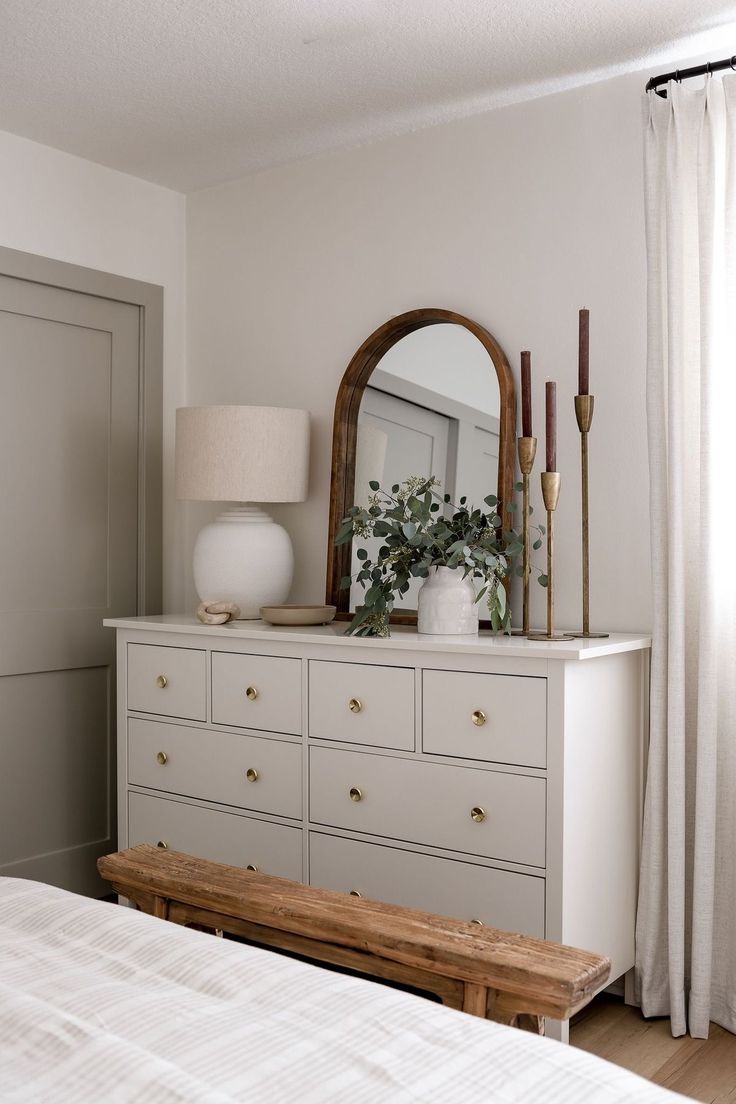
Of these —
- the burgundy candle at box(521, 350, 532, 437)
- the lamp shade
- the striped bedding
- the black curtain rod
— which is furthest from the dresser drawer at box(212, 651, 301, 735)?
the black curtain rod

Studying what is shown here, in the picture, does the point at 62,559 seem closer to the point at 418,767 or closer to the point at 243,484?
the point at 243,484

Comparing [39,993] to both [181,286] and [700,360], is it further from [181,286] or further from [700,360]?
[181,286]

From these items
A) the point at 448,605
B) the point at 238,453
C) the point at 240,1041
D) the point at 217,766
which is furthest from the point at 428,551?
the point at 240,1041

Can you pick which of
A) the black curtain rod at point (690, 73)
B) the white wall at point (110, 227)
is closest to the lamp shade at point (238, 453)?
the white wall at point (110, 227)

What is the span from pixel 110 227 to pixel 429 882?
241 cm

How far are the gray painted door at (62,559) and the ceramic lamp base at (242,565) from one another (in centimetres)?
51

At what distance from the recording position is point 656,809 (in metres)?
2.53

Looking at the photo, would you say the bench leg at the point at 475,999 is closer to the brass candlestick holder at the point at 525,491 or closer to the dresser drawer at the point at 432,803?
the dresser drawer at the point at 432,803

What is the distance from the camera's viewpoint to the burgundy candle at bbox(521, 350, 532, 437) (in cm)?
273

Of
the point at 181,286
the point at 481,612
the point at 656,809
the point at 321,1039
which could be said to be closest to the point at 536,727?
the point at 656,809

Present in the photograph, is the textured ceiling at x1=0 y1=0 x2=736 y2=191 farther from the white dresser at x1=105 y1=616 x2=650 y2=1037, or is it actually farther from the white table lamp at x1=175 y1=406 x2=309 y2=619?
the white dresser at x1=105 y1=616 x2=650 y2=1037

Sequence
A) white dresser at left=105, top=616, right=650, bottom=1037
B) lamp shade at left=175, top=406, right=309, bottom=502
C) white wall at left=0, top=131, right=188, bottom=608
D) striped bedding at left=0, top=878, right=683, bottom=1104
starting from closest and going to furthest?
1. striped bedding at left=0, top=878, right=683, bottom=1104
2. white dresser at left=105, top=616, right=650, bottom=1037
3. lamp shade at left=175, top=406, right=309, bottom=502
4. white wall at left=0, top=131, right=188, bottom=608

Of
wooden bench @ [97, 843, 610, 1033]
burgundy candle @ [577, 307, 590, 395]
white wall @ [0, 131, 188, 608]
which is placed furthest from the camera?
white wall @ [0, 131, 188, 608]

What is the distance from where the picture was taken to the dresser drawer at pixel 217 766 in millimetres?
2764
